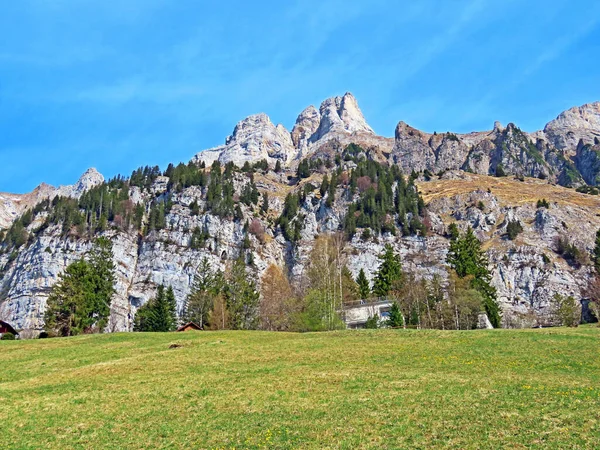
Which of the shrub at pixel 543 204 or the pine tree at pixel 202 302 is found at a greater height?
the shrub at pixel 543 204

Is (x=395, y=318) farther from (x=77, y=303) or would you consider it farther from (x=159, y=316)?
(x=77, y=303)

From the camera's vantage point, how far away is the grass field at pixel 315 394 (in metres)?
21.3

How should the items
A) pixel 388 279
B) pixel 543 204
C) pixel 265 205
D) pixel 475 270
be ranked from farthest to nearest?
pixel 265 205, pixel 543 204, pixel 388 279, pixel 475 270

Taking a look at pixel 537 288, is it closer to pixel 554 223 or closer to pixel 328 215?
pixel 554 223

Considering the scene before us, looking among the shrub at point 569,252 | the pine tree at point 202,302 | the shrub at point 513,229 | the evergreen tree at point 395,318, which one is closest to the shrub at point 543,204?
the shrub at point 513,229

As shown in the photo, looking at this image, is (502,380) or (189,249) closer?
(502,380)

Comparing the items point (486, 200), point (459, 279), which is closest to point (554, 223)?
point (486, 200)

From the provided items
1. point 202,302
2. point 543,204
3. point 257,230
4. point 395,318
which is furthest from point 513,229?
point 202,302

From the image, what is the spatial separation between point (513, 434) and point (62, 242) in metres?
158

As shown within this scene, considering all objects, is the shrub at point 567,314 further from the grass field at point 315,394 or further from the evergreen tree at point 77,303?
the evergreen tree at point 77,303

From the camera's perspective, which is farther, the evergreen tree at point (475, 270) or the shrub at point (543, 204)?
the shrub at point (543, 204)

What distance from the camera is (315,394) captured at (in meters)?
28.4

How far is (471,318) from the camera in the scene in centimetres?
8406

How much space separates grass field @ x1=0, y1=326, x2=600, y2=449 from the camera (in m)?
21.3
